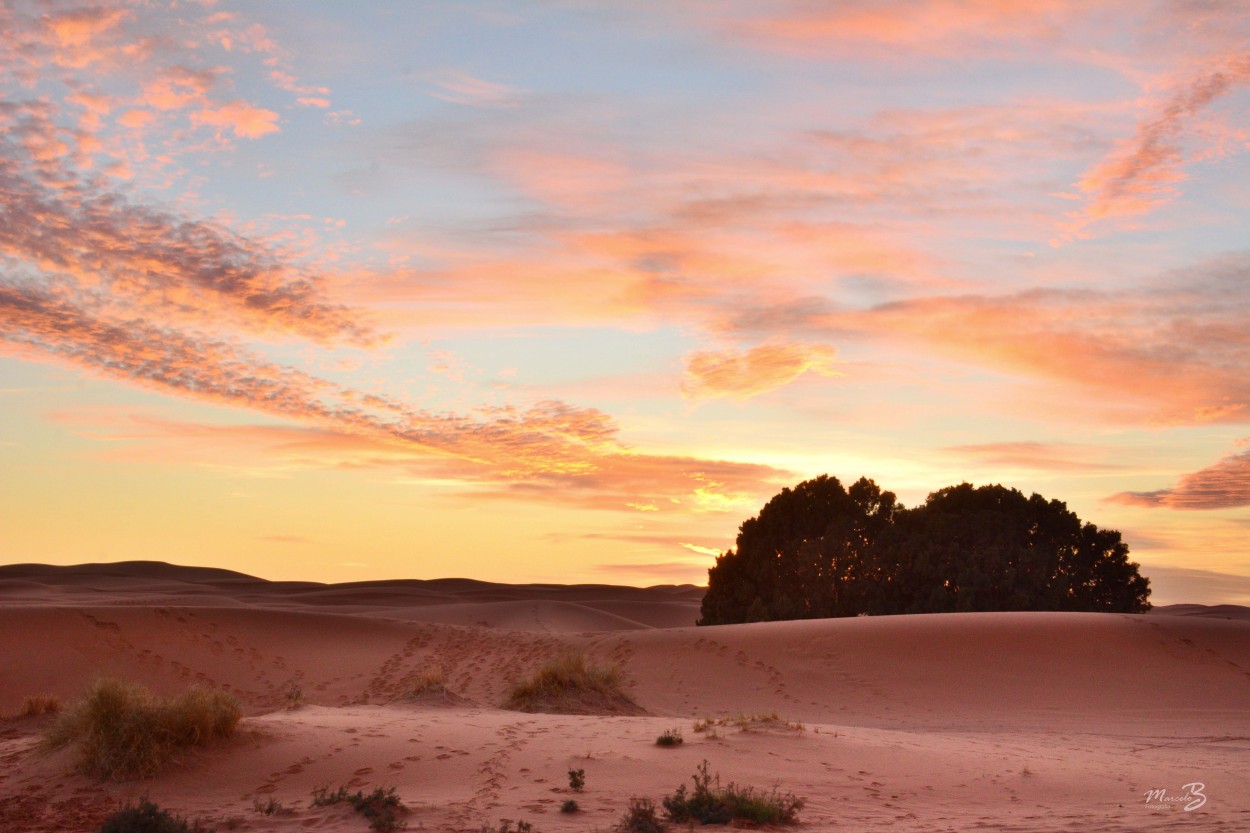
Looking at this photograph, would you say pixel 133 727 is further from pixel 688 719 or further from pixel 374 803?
pixel 688 719

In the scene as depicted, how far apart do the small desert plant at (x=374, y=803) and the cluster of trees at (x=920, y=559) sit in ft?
91.1

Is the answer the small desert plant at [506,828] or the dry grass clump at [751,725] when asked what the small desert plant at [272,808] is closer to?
the small desert plant at [506,828]

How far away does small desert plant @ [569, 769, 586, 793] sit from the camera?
10308 mm

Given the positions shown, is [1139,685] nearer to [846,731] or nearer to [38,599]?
[846,731]

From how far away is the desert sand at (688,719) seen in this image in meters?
10.1

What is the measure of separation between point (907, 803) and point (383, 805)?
5.12 m

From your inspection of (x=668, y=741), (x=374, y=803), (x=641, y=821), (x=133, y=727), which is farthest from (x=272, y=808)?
(x=668, y=741)

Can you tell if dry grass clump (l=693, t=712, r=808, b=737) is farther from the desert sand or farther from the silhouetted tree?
the silhouetted tree

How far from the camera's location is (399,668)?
25.2 metres

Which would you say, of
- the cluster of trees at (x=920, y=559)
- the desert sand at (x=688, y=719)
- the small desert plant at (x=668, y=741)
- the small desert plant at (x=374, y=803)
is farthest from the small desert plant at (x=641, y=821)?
the cluster of trees at (x=920, y=559)

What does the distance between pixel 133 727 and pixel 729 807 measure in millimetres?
6585

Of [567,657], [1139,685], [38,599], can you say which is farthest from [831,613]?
[38,599]

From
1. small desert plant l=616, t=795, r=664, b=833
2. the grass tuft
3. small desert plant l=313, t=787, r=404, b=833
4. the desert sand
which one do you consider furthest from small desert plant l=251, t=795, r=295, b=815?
the grass tuft

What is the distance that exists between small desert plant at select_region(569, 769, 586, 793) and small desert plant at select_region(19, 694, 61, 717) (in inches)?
401
